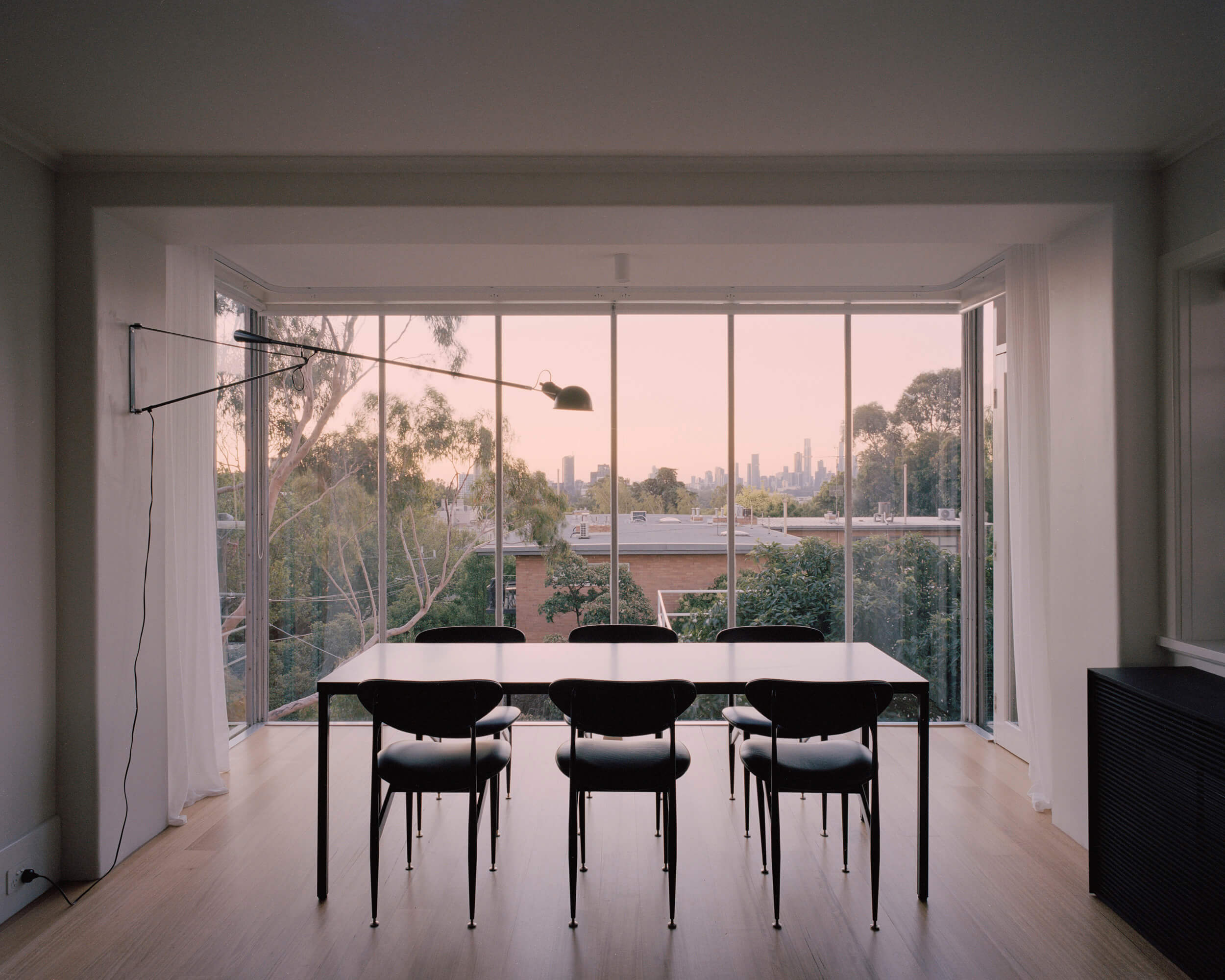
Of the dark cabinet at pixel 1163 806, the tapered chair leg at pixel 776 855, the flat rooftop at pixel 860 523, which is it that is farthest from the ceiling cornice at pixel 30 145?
the dark cabinet at pixel 1163 806

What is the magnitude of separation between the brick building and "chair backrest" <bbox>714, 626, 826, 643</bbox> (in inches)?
47.7

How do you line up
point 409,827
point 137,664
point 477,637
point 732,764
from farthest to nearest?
point 477,637 < point 732,764 < point 137,664 < point 409,827

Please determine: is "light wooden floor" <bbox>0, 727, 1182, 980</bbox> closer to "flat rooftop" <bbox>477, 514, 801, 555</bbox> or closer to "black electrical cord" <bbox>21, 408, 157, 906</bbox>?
"black electrical cord" <bbox>21, 408, 157, 906</bbox>

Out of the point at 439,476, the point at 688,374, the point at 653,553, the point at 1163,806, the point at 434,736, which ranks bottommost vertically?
the point at 1163,806

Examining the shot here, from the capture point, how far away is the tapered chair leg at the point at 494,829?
313 centimetres

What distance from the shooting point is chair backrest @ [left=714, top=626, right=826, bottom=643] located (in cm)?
386

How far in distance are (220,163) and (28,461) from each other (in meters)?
1.48

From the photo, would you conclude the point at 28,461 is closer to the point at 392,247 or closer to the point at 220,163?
the point at 220,163

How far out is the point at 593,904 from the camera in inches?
113

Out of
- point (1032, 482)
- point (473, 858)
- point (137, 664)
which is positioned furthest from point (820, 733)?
point (137, 664)

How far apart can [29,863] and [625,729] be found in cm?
242

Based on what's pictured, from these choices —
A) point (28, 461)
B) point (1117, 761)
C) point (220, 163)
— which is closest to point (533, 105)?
point (220, 163)

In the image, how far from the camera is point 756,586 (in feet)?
16.7

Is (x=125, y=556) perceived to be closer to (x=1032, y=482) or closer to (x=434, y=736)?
(x=434, y=736)
